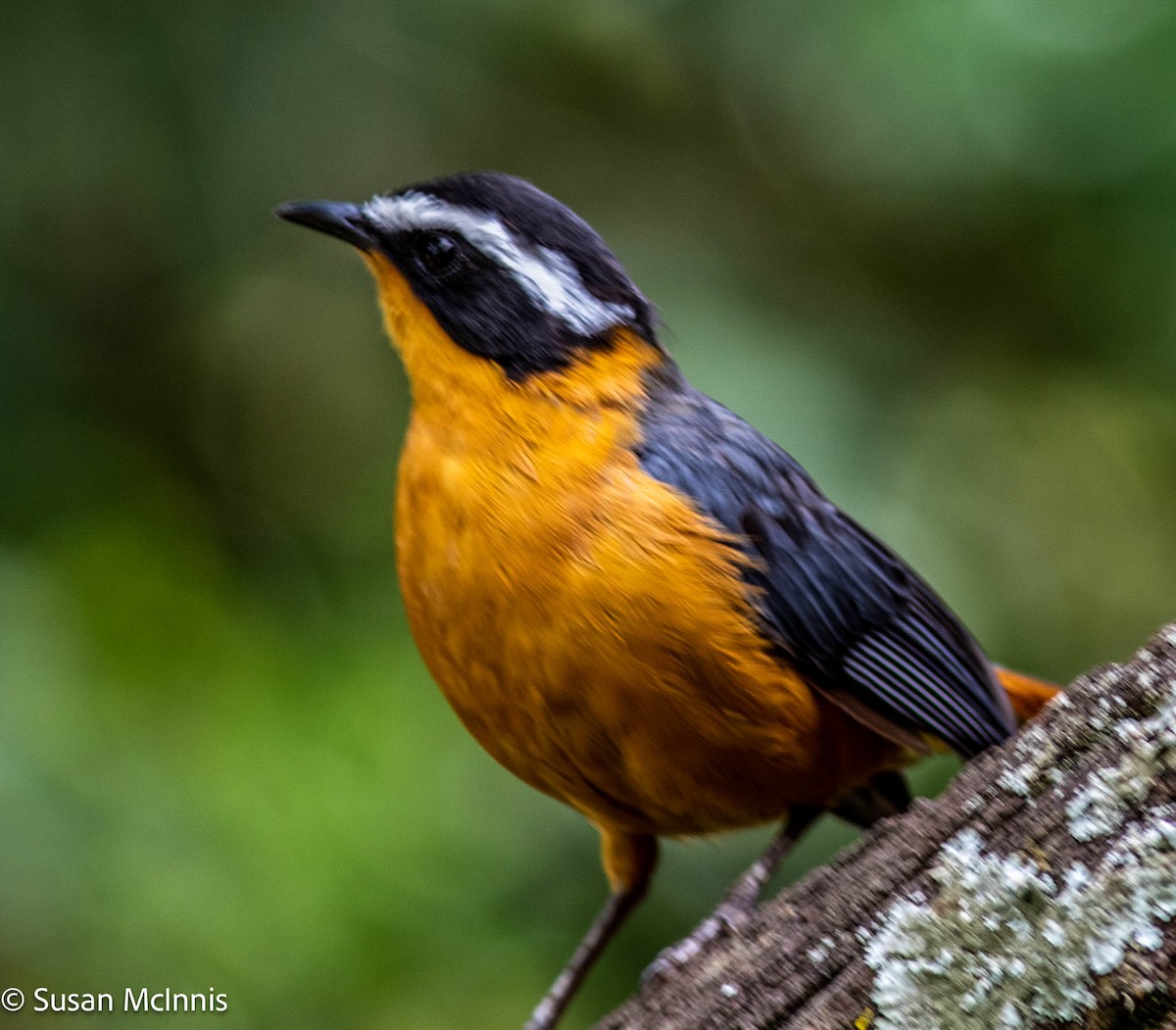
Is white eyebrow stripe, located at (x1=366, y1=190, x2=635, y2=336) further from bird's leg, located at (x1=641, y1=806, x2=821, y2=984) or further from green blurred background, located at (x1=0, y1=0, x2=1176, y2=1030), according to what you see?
bird's leg, located at (x1=641, y1=806, x2=821, y2=984)

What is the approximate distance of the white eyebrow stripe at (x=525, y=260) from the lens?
140 inches

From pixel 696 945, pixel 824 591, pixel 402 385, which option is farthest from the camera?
pixel 402 385

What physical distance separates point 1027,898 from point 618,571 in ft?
4.34

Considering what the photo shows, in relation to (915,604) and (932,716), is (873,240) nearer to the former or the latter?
(915,604)

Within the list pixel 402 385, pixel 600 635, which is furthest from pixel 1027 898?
pixel 402 385

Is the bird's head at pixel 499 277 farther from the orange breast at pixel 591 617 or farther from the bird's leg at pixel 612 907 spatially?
the bird's leg at pixel 612 907

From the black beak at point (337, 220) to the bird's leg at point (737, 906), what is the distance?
6.51 feet

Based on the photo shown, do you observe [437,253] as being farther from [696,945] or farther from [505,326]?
[696,945]

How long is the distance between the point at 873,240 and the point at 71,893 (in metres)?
3.56

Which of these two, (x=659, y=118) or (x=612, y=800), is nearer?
(x=612, y=800)

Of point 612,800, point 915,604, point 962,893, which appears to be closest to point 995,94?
point 915,604

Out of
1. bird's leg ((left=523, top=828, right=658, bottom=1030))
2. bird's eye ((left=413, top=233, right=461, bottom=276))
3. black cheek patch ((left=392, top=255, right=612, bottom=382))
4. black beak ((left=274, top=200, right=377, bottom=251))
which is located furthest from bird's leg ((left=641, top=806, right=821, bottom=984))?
black beak ((left=274, top=200, right=377, bottom=251))

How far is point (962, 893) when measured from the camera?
→ 221cm

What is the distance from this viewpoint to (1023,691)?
4051mm
